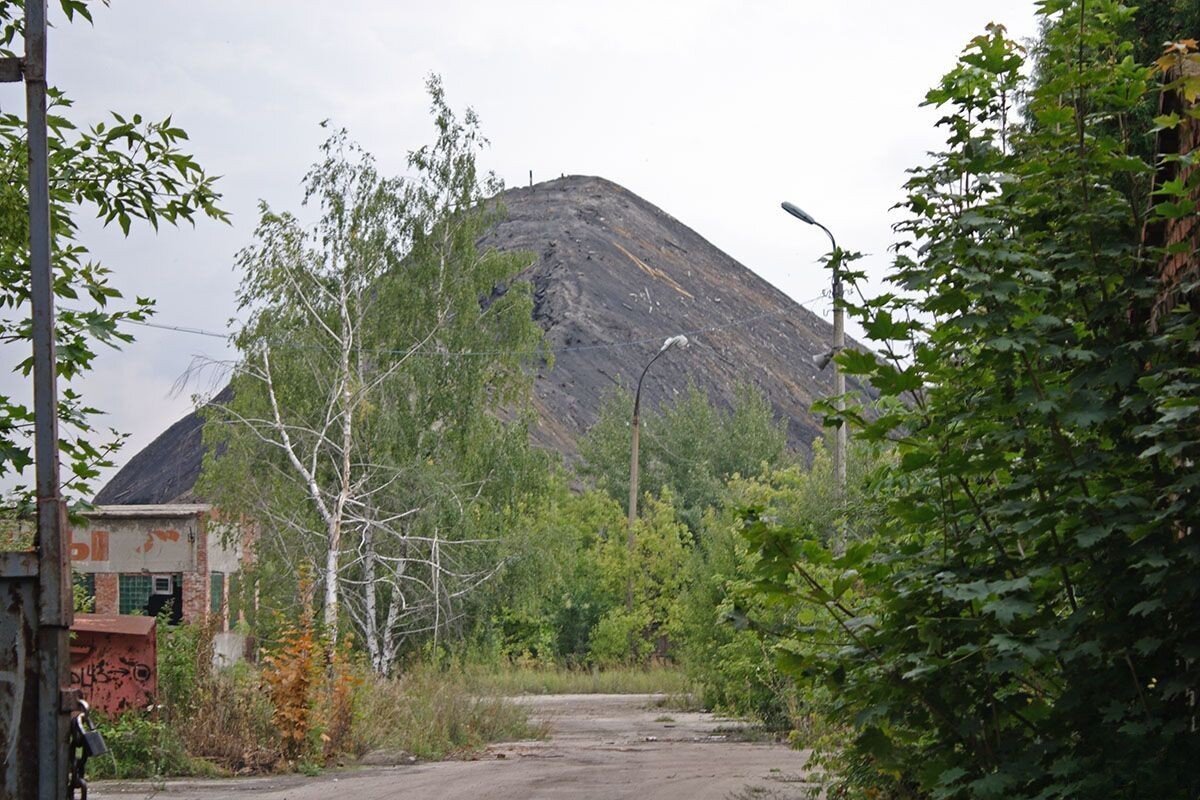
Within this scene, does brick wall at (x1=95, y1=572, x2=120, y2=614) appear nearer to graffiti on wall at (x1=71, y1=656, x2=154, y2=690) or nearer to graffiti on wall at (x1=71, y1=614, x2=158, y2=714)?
graffiti on wall at (x1=71, y1=614, x2=158, y2=714)

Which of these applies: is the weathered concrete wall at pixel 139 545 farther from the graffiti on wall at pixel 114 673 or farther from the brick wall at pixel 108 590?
the graffiti on wall at pixel 114 673

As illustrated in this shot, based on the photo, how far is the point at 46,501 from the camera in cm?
372

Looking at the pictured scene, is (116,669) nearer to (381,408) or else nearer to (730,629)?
(730,629)

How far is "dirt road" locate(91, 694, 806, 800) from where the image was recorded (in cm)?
1505

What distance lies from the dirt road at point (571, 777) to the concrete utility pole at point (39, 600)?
1099cm

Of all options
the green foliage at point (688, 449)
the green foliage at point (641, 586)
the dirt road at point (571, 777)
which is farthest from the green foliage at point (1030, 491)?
the green foliage at point (688, 449)

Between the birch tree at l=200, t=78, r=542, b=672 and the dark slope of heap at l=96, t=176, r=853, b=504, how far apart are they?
6830 centimetres

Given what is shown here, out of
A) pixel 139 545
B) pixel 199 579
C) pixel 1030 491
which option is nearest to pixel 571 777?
pixel 1030 491

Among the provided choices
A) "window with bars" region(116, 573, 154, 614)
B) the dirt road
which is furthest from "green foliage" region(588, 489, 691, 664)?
the dirt road

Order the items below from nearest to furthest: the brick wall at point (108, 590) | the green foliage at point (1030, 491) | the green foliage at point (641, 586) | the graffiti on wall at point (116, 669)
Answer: the green foliage at point (1030, 491) < the graffiti on wall at point (116, 669) < the brick wall at point (108, 590) < the green foliage at point (641, 586)

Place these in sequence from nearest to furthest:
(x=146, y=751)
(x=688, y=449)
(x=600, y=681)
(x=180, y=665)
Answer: (x=146, y=751) → (x=180, y=665) → (x=600, y=681) → (x=688, y=449)

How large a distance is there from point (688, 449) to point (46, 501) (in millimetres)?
68054

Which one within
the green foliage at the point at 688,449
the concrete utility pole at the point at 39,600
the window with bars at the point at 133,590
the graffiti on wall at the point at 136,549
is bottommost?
the concrete utility pole at the point at 39,600

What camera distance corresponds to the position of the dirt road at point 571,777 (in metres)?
15.0
